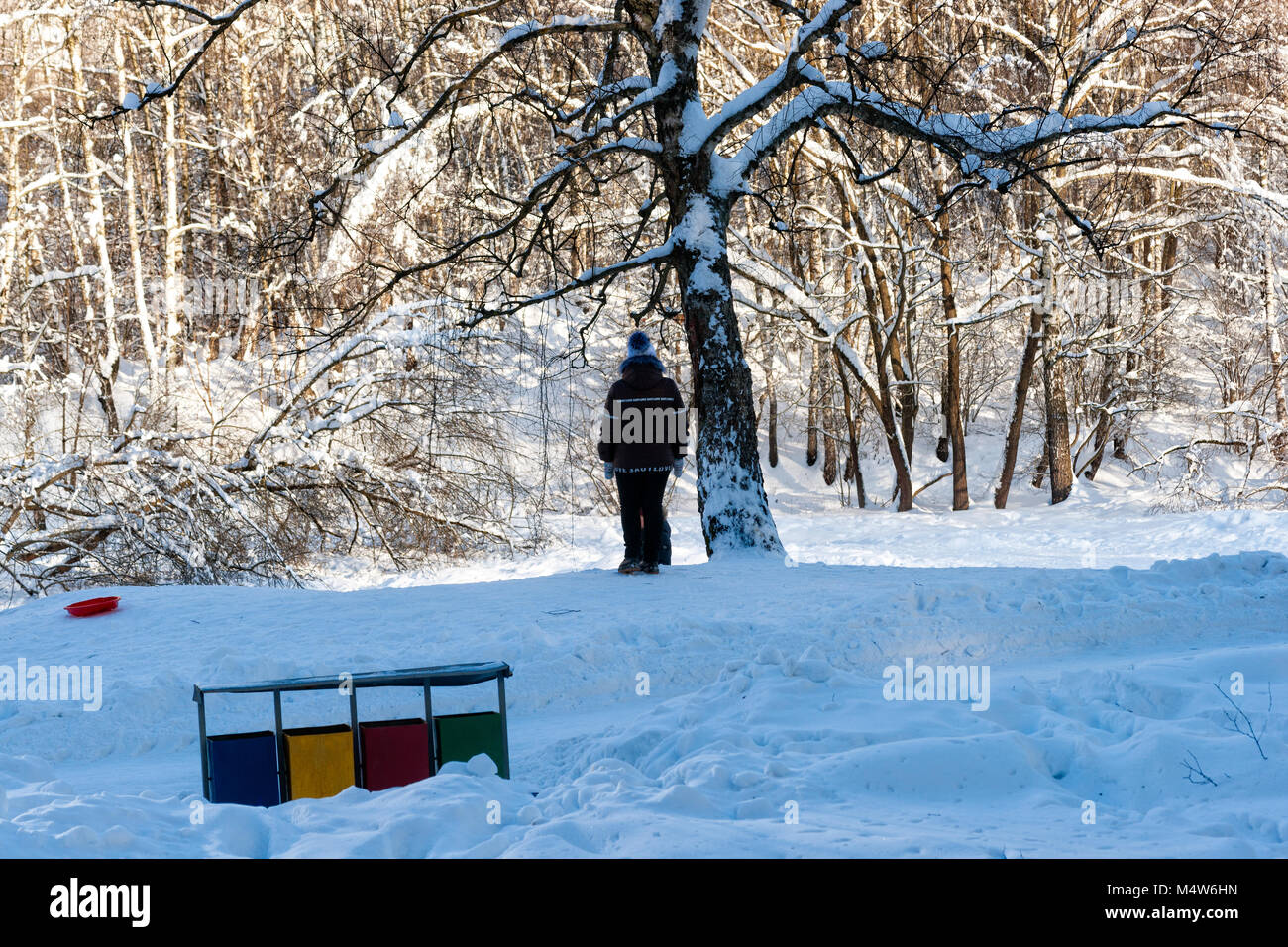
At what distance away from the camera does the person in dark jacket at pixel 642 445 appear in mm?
9102

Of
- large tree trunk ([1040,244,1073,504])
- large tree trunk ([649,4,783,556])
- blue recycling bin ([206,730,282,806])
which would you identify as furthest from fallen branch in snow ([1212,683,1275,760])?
large tree trunk ([1040,244,1073,504])

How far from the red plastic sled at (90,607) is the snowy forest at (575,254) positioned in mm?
3619

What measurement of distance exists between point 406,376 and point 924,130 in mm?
7042

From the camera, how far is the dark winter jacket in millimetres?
9094

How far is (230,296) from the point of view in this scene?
84.0ft

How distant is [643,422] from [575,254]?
7770mm

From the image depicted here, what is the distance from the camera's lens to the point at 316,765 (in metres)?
4.59

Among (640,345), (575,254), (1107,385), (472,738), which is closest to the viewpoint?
(472,738)

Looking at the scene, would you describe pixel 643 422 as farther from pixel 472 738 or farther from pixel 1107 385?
pixel 1107 385

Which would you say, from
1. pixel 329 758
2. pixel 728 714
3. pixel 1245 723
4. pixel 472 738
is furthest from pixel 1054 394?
pixel 329 758

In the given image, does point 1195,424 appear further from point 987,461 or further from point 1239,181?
point 1239,181

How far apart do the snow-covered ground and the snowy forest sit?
302cm

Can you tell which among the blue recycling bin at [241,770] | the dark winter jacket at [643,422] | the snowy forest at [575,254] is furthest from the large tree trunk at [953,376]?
the blue recycling bin at [241,770]

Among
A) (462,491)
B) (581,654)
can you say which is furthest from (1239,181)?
(581,654)
